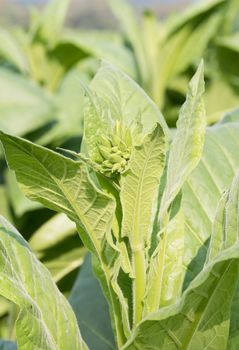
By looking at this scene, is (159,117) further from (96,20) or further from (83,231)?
(96,20)

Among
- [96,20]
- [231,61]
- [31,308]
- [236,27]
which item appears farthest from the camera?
[96,20]

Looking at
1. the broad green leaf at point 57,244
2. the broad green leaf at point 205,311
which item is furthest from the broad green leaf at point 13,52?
the broad green leaf at point 205,311

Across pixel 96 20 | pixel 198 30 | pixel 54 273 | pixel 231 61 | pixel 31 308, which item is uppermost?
pixel 31 308

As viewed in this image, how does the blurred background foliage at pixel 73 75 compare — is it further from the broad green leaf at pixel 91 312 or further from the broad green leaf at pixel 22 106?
the broad green leaf at pixel 91 312

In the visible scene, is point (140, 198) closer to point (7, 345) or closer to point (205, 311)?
point (205, 311)

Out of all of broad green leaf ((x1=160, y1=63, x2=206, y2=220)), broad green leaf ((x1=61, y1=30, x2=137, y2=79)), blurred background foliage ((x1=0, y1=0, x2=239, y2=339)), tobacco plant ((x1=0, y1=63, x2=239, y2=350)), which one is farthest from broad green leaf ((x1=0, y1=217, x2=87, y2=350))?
broad green leaf ((x1=61, y1=30, x2=137, y2=79))

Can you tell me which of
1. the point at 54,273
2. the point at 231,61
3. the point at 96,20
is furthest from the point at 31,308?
the point at 96,20

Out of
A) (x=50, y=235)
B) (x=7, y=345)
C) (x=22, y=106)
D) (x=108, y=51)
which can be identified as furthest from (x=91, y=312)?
(x=108, y=51)
